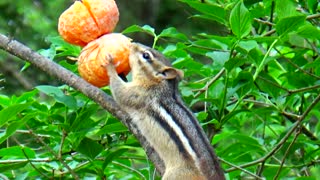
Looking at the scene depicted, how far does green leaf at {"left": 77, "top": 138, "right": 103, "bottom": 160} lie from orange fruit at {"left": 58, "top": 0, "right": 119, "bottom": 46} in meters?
0.36

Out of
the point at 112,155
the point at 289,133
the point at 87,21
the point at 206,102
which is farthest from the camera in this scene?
the point at 206,102

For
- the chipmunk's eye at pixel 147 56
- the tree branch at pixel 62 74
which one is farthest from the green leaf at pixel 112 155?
the chipmunk's eye at pixel 147 56

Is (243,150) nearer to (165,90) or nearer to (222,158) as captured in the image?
(222,158)

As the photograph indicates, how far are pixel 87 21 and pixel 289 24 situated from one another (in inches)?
26.8

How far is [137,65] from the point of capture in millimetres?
3264

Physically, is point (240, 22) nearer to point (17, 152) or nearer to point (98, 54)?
point (98, 54)

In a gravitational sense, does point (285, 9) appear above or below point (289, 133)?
above

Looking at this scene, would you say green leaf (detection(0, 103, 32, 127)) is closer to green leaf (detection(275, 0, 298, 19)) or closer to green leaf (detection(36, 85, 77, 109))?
green leaf (detection(36, 85, 77, 109))

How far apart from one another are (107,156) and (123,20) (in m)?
10.1

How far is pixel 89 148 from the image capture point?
2693 millimetres

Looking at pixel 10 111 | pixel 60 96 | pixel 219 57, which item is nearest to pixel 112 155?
pixel 60 96

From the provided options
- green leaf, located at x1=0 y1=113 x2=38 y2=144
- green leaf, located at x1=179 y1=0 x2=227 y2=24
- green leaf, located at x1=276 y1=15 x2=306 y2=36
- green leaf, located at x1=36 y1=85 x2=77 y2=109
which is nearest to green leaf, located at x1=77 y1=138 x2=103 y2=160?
green leaf, located at x1=36 y1=85 x2=77 y2=109

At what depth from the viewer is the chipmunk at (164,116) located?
9.07ft

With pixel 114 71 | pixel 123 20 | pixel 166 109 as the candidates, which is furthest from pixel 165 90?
pixel 123 20
